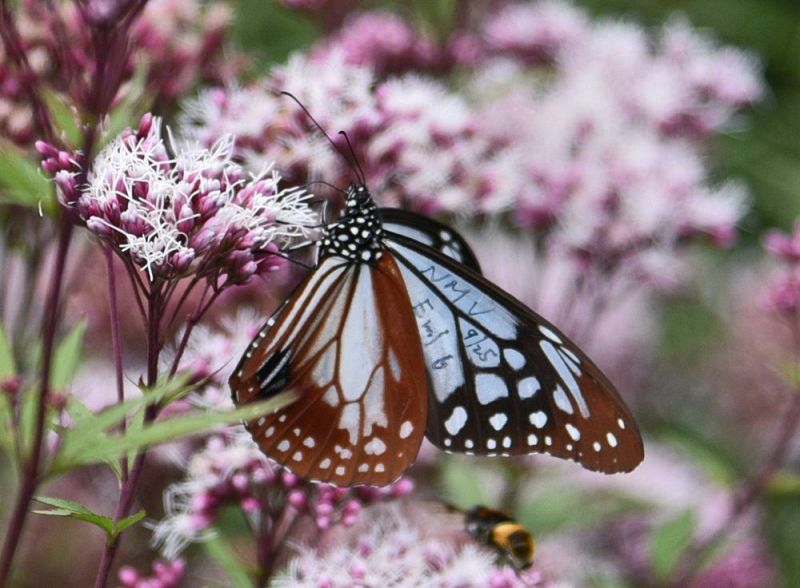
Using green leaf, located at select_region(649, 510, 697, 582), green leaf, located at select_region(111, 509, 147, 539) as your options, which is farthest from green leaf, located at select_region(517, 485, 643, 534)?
green leaf, located at select_region(111, 509, 147, 539)

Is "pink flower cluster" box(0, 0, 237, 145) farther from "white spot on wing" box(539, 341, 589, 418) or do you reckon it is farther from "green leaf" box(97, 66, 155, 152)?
"white spot on wing" box(539, 341, 589, 418)

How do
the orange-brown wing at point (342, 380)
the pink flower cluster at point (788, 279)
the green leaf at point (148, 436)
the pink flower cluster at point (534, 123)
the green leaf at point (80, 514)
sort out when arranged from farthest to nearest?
the pink flower cluster at point (788, 279) < the pink flower cluster at point (534, 123) < the orange-brown wing at point (342, 380) < the green leaf at point (80, 514) < the green leaf at point (148, 436)

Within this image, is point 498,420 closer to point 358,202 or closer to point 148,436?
point 358,202

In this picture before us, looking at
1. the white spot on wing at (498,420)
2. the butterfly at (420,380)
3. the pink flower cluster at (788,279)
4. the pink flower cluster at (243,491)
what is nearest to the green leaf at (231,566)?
the pink flower cluster at (243,491)

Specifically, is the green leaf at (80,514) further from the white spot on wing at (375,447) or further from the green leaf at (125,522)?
the white spot on wing at (375,447)

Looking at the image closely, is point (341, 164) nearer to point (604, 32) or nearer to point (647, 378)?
point (604, 32)

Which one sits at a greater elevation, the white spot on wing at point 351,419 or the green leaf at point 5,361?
the white spot on wing at point 351,419
